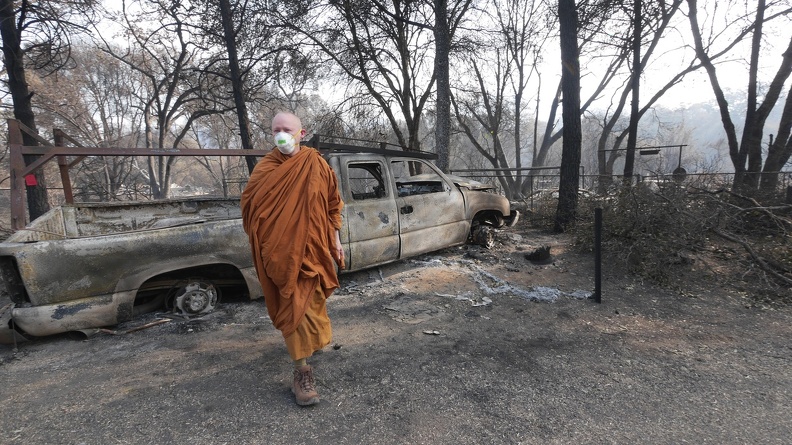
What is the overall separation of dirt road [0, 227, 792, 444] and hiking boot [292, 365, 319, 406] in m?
0.06

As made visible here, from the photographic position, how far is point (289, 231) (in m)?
2.27

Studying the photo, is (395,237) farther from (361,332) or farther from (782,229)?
(782,229)

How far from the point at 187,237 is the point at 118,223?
1.81 m

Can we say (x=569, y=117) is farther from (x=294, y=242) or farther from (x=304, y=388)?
(x=304, y=388)

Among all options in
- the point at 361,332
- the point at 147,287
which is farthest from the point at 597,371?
the point at 147,287

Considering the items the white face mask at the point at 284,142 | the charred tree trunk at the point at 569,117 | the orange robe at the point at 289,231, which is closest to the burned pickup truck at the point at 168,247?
the orange robe at the point at 289,231

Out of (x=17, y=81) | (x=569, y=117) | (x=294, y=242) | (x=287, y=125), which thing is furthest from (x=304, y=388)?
(x=17, y=81)

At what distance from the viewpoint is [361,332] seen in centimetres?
329

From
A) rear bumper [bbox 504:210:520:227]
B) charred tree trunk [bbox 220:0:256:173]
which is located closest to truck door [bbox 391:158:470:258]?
rear bumper [bbox 504:210:520:227]

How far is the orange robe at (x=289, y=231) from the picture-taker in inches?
→ 88.3

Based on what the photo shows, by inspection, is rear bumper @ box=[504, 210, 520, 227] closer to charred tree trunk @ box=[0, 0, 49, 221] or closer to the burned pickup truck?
the burned pickup truck

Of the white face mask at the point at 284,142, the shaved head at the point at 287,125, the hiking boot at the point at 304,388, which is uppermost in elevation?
the shaved head at the point at 287,125

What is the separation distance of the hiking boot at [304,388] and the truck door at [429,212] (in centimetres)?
261

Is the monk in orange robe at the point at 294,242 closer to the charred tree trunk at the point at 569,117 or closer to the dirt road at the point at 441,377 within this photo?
the dirt road at the point at 441,377
